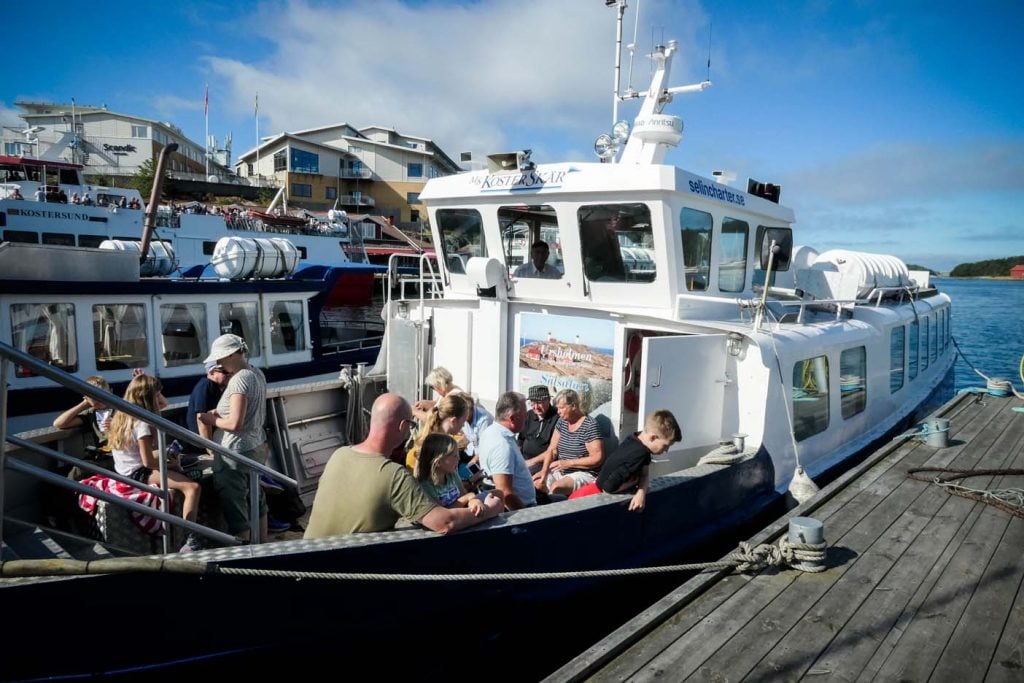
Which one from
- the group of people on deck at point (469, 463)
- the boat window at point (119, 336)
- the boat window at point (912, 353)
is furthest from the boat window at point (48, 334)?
the boat window at point (912, 353)

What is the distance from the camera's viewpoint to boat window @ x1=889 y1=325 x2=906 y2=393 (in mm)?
9047

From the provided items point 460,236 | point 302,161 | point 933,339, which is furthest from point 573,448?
point 302,161

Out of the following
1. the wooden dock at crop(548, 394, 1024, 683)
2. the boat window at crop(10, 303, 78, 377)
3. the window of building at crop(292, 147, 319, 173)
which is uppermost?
the window of building at crop(292, 147, 319, 173)

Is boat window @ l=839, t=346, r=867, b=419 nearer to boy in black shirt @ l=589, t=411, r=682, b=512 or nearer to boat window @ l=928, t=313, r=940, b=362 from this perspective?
boy in black shirt @ l=589, t=411, r=682, b=512

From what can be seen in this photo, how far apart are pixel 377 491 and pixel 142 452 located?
194 cm

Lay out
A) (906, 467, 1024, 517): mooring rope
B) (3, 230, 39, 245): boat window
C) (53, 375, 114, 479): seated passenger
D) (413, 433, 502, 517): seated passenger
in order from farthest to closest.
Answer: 1. (3, 230, 39, 245): boat window
2. (906, 467, 1024, 517): mooring rope
3. (53, 375, 114, 479): seated passenger
4. (413, 433, 502, 517): seated passenger

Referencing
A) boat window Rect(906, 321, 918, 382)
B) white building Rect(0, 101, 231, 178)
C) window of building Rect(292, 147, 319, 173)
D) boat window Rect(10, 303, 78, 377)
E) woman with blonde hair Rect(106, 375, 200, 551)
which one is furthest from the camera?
window of building Rect(292, 147, 319, 173)

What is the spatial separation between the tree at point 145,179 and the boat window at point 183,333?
42235 mm

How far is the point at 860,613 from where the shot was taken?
4039 mm

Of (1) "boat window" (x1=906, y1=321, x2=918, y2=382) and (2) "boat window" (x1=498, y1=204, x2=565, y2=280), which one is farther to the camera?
(1) "boat window" (x1=906, y1=321, x2=918, y2=382)

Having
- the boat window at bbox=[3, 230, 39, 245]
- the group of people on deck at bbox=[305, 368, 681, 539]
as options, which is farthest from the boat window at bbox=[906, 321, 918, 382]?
the boat window at bbox=[3, 230, 39, 245]

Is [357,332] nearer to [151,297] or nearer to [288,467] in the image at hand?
[151,297]

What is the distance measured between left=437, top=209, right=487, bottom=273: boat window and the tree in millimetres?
46186

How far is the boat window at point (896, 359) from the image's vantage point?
9.05m
